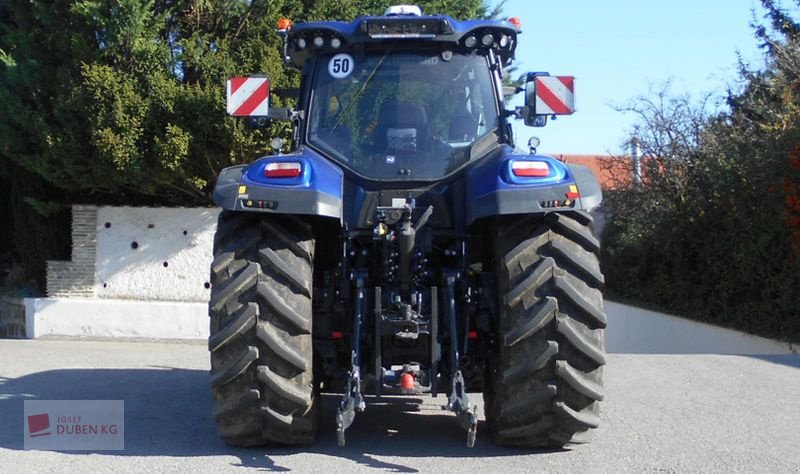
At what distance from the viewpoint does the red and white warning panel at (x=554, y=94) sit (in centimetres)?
603

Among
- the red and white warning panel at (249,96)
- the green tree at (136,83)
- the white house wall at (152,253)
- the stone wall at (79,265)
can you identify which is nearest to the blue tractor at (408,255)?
the red and white warning panel at (249,96)

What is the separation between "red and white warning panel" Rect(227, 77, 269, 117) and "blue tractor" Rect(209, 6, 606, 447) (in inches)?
15.6

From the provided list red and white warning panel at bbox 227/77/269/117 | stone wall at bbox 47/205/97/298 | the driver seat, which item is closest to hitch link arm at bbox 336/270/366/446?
the driver seat

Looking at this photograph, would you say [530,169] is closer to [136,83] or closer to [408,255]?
[408,255]

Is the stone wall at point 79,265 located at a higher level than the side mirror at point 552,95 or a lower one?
lower

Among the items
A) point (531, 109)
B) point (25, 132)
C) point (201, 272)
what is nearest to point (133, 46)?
point (25, 132)

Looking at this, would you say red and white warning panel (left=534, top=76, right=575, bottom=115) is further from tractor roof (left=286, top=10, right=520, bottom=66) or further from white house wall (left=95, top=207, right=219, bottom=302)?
white house wall (left=95, top=207, right=219, bottom=302)

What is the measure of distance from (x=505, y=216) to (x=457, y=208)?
40 centimetres

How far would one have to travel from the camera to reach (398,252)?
5281mm

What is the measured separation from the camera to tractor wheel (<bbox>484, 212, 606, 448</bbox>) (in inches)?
195

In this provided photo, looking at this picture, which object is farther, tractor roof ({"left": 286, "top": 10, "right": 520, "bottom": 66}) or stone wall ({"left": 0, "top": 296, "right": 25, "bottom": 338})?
stone wall ({"left": 0, "top": 296, "right": 25, "bottom": 338})

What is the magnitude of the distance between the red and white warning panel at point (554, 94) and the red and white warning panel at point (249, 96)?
182 cm
